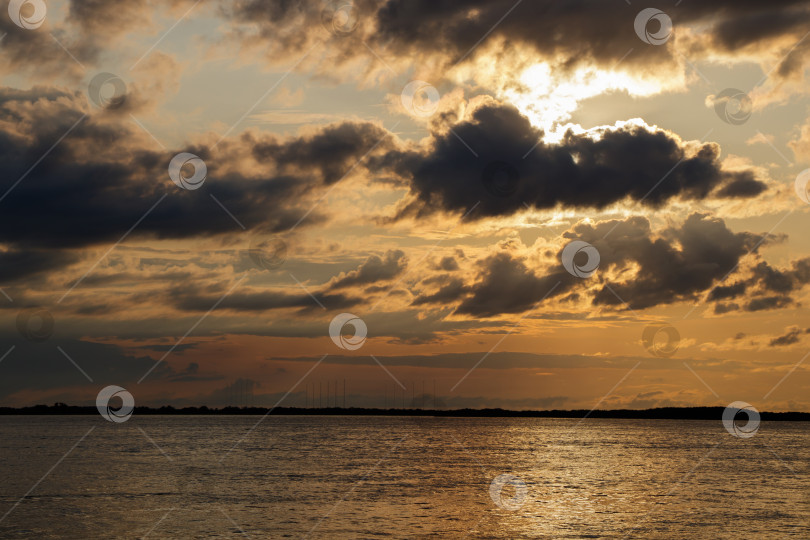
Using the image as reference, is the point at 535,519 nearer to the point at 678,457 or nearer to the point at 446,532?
the point at 446,532

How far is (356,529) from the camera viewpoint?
160 feet

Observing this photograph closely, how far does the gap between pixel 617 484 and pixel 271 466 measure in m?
44.2

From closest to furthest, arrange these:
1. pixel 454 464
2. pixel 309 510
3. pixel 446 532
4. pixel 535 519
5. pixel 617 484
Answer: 1. pixel 446 532
2. pixel 535 519
3. pixel 309 510
4. pixel 617 484
5. pixel 454 464

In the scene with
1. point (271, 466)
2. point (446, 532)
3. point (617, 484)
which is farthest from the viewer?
point (271, 466)

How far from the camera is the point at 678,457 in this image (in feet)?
429

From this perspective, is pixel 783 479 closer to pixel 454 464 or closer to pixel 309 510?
pixel 454 464

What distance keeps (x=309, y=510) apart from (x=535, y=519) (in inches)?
665

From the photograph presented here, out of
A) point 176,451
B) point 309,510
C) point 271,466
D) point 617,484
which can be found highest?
point 176,451

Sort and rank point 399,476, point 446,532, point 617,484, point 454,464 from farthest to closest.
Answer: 1. point 454,464
2. point 399,476
3. point 617,484
4. point 446,532

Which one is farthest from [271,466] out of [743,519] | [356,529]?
[743,519]

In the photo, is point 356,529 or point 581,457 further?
point 581,457

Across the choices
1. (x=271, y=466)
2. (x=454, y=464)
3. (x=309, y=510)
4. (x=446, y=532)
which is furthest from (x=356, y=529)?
(x=454, y=464)

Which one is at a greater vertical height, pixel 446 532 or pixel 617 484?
pixel 617 484

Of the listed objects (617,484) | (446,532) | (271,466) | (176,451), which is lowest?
(446,532)
